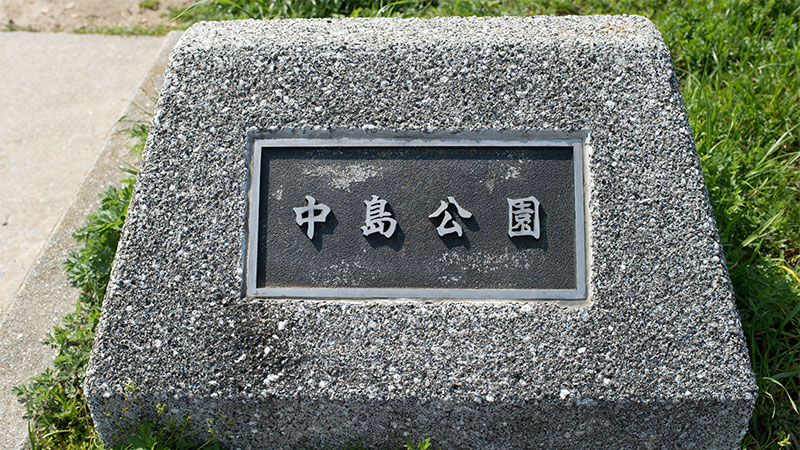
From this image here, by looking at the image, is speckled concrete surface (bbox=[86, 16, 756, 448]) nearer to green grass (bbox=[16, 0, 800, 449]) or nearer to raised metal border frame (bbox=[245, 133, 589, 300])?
raised metal border frame (bbox=[245, 133, 589, 300])

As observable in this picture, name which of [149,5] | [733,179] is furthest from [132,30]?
[733,179]

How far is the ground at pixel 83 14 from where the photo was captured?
3795 mm

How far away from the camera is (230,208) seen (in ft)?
6.75

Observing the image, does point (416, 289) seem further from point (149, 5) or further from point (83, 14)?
point (83, 14)

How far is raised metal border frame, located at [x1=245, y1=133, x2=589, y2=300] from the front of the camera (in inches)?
77.7

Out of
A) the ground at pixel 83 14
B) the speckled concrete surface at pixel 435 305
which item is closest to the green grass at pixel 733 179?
the speckled concrete surface at pixel 435 305

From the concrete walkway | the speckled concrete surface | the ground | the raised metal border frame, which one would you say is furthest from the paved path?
the raised metal border frame

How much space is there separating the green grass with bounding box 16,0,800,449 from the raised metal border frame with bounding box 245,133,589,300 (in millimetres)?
619

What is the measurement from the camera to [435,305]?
1.97m

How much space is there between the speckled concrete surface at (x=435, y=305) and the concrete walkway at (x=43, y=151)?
666 mm

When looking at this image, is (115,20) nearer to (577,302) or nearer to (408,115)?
(408,115)

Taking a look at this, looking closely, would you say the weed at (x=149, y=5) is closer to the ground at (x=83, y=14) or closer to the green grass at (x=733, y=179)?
the ground at (x=83, y=14)

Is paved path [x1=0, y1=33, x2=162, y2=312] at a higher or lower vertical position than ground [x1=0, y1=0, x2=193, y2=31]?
lower

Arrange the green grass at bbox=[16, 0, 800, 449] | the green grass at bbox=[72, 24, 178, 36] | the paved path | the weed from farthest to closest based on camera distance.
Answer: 1. the weed
2. the green grass at bbox=[72, 24, 178, 36]
3. the paved path
4. the green grass at bbox=[16, 0, 800, 449]
